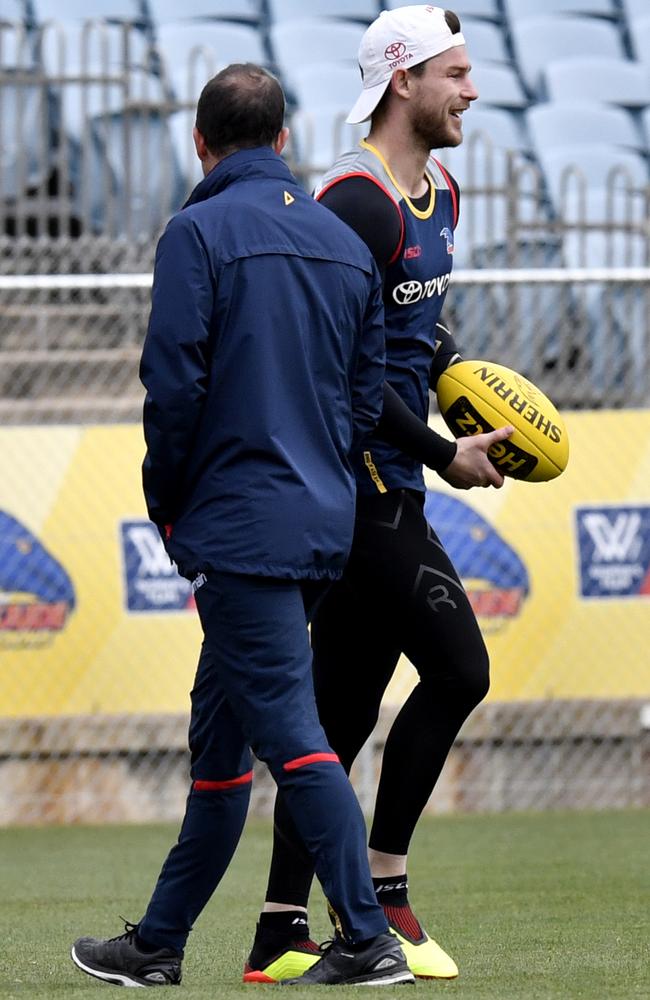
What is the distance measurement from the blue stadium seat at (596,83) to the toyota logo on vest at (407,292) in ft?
31.2

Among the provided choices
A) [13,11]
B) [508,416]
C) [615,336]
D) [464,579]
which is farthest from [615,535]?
[13,11]

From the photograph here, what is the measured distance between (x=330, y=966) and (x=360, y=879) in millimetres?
229

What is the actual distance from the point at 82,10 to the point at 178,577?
642 centimetres

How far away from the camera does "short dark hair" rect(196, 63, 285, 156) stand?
3307 mm

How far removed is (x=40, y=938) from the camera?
4484 millimetres

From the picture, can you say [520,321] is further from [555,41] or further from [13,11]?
[555,41]


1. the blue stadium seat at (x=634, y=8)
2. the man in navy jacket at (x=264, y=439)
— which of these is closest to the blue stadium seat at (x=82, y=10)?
the blue stadium seat at (x=634, y=8)

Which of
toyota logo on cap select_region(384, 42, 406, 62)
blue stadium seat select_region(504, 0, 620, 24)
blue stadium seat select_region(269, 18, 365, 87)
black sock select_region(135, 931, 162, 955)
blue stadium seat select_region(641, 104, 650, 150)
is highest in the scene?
toyota logo on cap select_region(384, 42, 406, 62)

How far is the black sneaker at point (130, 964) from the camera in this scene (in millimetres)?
3443

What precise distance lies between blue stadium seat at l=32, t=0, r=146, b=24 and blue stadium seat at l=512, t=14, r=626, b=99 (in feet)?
9.36

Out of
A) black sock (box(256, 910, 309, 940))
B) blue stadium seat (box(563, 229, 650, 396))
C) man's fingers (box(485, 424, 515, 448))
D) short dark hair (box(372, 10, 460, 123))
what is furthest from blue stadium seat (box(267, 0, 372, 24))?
black sock (box(256, 910, 309, 940))

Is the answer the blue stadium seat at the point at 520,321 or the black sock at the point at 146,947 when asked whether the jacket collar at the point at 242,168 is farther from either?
the blue stadium seat at the point at 520,321

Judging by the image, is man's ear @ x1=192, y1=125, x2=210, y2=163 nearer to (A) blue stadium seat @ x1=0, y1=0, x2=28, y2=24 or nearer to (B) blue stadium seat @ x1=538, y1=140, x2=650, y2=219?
(B) blue stadium seat @ x1=538, y1=140, x2=650, y2=219

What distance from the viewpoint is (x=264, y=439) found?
3.23 meters
